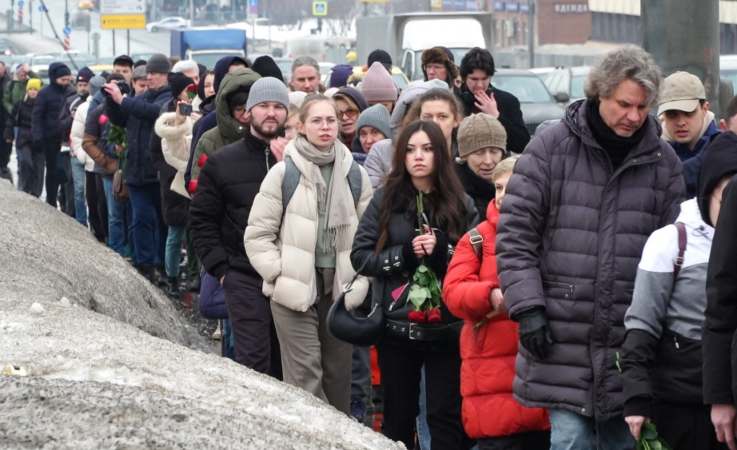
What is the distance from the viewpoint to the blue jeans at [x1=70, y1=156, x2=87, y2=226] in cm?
1862

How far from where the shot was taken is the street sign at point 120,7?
71.4 m

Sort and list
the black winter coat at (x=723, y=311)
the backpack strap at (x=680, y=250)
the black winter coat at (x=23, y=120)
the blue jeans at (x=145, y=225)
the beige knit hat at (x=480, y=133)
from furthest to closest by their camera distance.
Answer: the black winter coat at (x=23, y=120) → the blue jeans at (x=145, y=225) → the beige knit hat at (x=480, y=133) → the backpack strap at (x=680, y=250) → the black winter coat at (x=723, y=311)

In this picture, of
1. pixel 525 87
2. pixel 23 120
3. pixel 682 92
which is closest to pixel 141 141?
pixel 682 92

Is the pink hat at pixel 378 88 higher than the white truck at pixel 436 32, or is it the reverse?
the white truck at pixel 436 32

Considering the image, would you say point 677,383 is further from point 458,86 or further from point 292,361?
point 458,86

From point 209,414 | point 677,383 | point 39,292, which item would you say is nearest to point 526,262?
point 677,383

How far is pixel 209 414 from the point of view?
5508 millimetres

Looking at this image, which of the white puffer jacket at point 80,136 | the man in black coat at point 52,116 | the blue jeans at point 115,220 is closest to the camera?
the blue jeans at point 115,220

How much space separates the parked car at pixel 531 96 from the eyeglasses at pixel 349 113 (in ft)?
52.9

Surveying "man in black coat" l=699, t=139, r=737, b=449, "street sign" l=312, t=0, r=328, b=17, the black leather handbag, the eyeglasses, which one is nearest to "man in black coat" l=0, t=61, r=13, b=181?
the eyeglasses

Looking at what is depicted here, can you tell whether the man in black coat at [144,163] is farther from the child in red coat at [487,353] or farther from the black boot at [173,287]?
the child in red coat at [487,353]

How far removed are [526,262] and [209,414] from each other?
4.28ft

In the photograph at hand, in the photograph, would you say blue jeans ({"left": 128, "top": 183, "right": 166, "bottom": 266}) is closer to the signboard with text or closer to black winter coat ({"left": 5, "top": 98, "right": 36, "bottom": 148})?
black winter coat ({"left": 5, "top": 98, "right": 36, "bottom": 148})

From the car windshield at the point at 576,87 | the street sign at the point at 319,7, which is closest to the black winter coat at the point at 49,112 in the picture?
the car windshield at the point at 576,87
